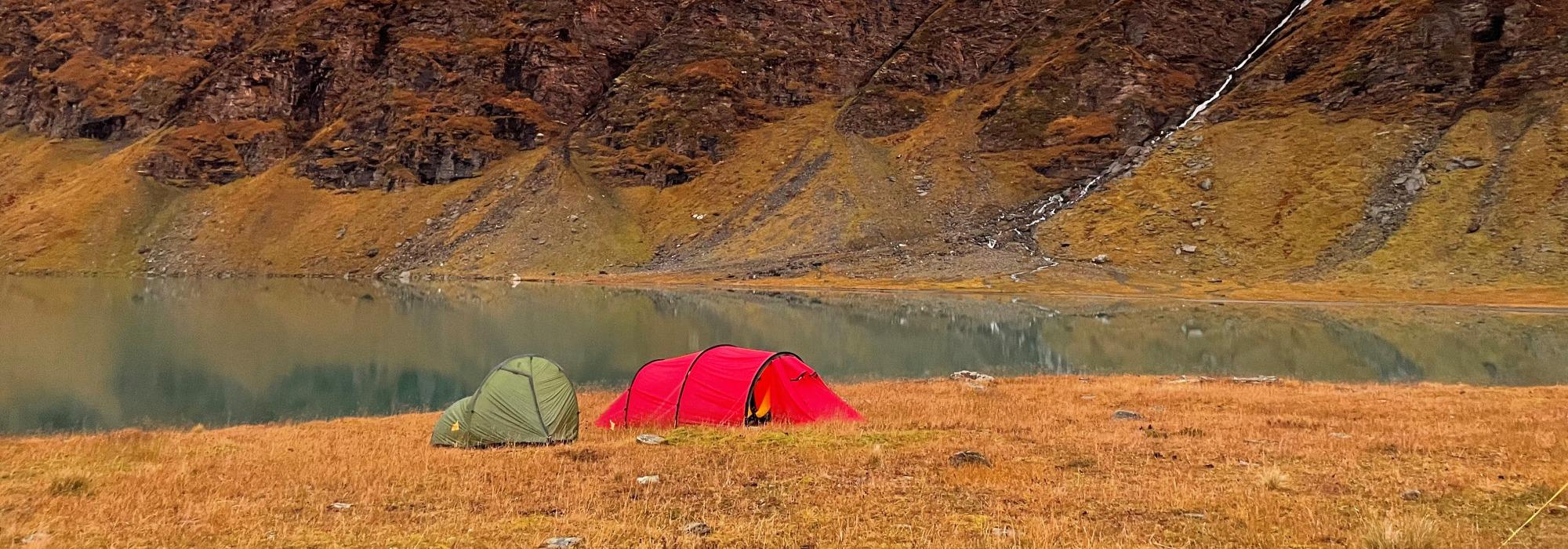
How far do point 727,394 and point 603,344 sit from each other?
30576mm

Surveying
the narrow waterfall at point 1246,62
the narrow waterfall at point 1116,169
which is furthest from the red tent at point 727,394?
the narrow waterfall at point 1246,62

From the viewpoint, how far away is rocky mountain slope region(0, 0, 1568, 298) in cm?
9756

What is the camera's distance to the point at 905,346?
48.0m

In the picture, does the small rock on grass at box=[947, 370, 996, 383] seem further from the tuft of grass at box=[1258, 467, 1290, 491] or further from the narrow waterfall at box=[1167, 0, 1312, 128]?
the narrow waterfall at box=[1167, 0, 1312, 128]

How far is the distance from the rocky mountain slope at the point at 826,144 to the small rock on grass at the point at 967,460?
292 feet

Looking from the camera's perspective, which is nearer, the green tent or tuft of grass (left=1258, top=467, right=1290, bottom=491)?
tuft of grass (left=1258, top=467, right=1290, bottom=491)

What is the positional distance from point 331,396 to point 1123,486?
1190 inches

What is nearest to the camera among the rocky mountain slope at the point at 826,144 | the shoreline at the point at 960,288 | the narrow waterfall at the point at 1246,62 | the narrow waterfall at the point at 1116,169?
the shoreline at the point at 960,288

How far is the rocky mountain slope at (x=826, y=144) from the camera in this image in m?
97.6

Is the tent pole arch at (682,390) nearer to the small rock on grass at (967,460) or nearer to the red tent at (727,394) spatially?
the red tent at (727,394)

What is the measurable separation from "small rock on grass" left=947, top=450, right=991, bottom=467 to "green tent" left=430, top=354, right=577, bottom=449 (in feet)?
24.9

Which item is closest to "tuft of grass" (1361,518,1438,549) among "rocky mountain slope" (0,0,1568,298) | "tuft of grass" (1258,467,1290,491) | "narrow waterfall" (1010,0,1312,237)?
"tuft of grass" (1258,467,1290,491)

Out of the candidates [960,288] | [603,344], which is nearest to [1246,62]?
[960,288]

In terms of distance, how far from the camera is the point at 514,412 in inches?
662
